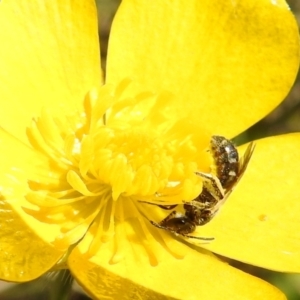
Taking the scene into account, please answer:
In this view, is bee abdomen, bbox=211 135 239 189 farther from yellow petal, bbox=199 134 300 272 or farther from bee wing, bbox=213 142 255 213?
yellow petal, bbox=199 134 300 272

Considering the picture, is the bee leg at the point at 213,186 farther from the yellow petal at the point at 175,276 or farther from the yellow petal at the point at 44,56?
the yellow petal at the point at 44,56

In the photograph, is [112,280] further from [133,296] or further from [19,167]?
[19,167]

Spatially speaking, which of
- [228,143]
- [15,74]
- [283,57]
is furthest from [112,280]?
[283,57]

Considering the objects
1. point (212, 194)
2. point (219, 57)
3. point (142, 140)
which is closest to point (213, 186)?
point (212, 194)

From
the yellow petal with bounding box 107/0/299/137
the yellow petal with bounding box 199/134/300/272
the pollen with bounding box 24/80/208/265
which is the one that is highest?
the yellow petal with bounding box 107/0/299/137

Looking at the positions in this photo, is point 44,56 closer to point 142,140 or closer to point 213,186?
point 142,140

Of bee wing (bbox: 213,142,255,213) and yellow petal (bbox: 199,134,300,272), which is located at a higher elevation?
bee wing (bbox: 213,142,255,213)

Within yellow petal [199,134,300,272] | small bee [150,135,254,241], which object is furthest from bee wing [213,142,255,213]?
yellow petal [199,134,300,272]
